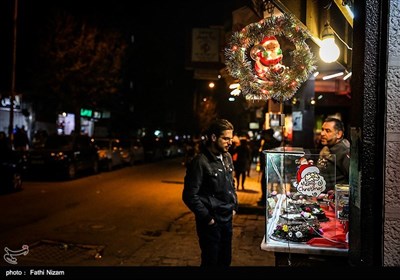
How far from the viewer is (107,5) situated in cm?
3381

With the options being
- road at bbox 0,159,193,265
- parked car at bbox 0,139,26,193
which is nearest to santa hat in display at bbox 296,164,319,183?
road at bbox 0,159,193,265

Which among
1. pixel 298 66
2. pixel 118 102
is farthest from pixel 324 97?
pixel 118 102

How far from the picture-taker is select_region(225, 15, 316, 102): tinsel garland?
432 cm

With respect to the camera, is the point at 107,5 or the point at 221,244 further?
the point at 107,5

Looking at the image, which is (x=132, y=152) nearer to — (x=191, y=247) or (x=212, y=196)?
(x=191, y=247)

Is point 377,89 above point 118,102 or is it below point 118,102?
below

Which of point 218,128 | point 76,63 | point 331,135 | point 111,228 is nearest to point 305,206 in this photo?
point 218,128

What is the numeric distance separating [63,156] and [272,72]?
1470 centimetres

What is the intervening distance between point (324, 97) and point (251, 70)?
14256 mm

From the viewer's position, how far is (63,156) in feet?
Result: 57.1

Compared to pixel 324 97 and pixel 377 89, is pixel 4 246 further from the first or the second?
pixel 324 97

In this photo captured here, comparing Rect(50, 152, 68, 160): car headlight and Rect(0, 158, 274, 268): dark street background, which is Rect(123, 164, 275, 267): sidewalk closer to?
Rect(0, 158, 274, 268): dark street background

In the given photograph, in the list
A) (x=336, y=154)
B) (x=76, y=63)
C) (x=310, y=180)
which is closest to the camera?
(x=310, y=180)

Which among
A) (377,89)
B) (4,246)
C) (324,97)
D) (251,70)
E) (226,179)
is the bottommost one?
(4,246)
